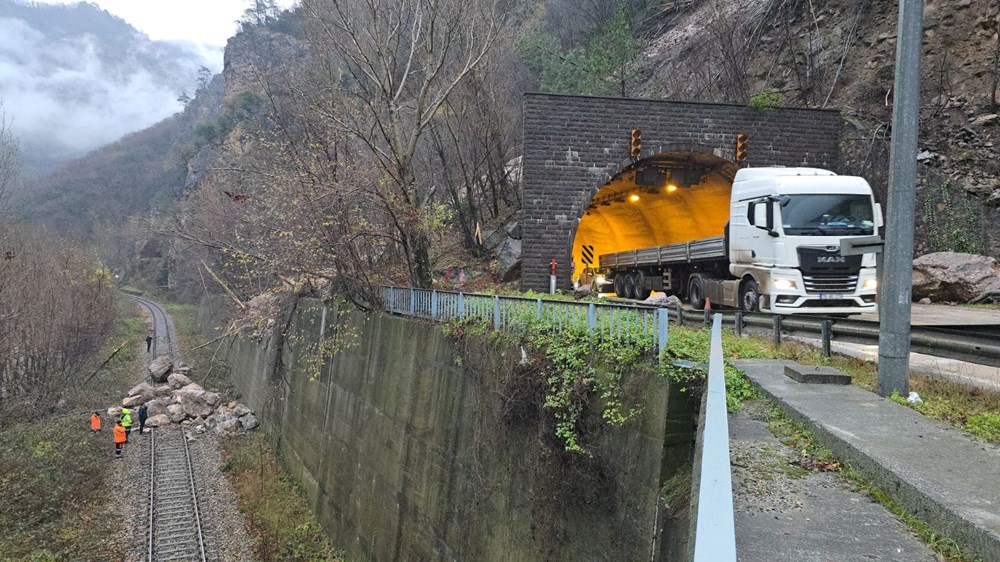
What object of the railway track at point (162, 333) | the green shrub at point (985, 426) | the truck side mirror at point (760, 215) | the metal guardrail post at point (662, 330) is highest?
the truck side mirror at point (760, 215)

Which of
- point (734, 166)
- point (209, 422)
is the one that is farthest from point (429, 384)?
point (209, 422)

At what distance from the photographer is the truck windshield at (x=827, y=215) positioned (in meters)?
12.2

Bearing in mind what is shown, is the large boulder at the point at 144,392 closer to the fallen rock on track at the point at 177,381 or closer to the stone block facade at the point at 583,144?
the fallen rock on track at the point at 177,381

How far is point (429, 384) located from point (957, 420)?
26.7ft

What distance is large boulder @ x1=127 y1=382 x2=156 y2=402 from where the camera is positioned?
28.1m

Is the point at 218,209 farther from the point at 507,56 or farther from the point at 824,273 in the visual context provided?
the point at 824,273

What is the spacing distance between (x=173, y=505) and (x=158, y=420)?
32.0ft

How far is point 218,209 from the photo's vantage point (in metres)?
34.4

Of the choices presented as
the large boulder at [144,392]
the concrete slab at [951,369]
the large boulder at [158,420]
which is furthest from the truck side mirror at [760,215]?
the large boulder at [144,392]

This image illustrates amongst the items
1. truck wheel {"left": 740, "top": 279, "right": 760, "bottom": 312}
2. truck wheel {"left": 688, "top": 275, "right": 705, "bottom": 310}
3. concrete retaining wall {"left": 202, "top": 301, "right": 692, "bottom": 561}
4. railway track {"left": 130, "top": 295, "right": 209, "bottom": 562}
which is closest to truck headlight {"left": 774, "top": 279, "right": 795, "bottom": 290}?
truck wheel {"left": 740, "top": 279, "right": 760, "bottom": 312}

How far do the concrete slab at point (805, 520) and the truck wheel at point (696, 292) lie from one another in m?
11.7

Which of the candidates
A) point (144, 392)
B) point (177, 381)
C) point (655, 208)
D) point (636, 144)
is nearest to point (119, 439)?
point (144, 392)

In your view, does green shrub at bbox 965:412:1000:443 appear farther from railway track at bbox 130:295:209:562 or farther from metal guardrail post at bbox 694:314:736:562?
railway track at bbox 130:295:209:562

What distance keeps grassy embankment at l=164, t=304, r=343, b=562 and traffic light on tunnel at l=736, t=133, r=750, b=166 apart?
55.4 feet
